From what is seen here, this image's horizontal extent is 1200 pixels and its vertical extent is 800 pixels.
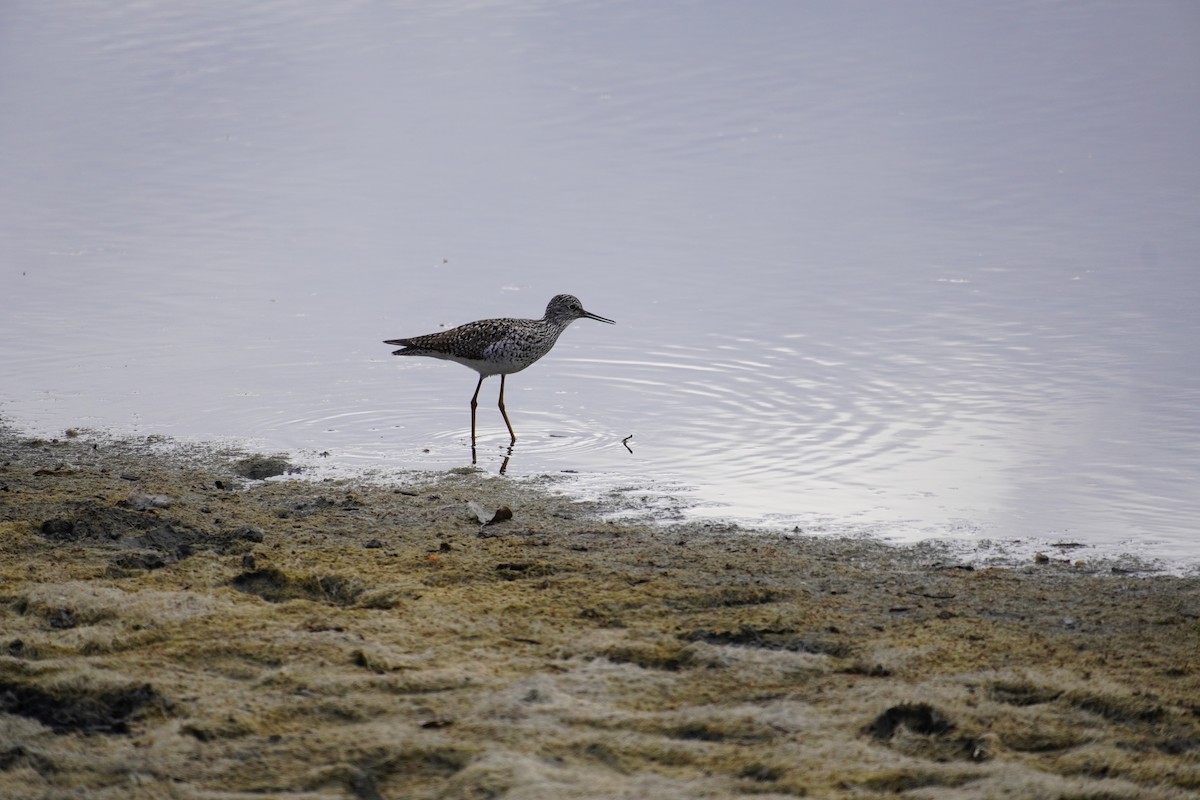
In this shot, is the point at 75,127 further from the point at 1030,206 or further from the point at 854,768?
the point at 854,768

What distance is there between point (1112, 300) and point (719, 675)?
7062 millimetres

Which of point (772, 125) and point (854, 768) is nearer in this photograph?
point (854, 768)

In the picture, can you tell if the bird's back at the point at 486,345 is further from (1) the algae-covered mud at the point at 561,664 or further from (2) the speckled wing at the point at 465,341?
(1) the algae-covered mud at the point at 561,664

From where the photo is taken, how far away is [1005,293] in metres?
10.9

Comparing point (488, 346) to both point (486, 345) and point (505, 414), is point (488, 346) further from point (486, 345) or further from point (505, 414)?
point (505, 414)

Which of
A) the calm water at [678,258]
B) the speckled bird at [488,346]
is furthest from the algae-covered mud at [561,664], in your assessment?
the speckled bird at [488,346]

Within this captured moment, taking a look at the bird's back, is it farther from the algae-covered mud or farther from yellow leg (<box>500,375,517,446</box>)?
the algae-covered mud

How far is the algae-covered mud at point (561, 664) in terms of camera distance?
156 inches

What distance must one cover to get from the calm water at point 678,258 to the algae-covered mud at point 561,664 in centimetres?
108

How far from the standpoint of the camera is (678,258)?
39.4 feet

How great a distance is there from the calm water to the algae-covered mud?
108cm

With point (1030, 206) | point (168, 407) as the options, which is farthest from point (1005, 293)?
point (168, 407)

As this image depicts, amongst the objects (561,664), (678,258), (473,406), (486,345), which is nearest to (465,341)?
(486,345)

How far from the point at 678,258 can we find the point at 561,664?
25.1 ft
